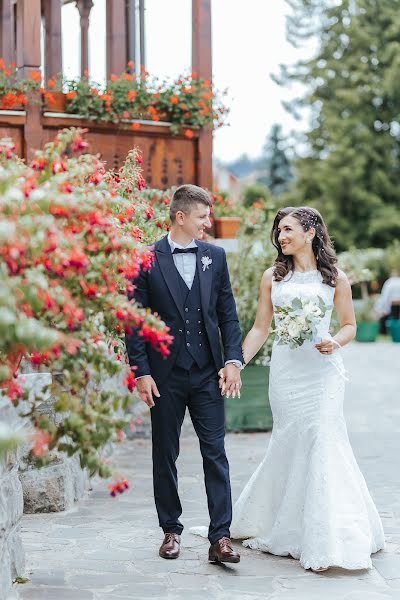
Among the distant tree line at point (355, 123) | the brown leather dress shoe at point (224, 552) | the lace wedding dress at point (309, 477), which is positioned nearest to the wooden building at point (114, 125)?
the lace wedding dress at point (309, 477)

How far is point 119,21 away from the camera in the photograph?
1038cm

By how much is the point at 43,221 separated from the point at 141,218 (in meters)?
3.36

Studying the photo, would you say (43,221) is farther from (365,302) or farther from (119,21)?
(365,302)

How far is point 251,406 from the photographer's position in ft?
36.3

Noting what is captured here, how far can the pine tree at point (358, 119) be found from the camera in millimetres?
38719

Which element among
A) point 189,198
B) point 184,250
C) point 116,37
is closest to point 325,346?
point 184,250

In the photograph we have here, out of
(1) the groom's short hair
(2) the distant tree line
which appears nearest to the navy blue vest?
(1) the groom's short hair

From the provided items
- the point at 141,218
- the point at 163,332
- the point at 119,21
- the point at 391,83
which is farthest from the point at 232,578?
the point at 391,83

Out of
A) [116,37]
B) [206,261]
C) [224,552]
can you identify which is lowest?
[224,552]

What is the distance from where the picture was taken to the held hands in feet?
18.8

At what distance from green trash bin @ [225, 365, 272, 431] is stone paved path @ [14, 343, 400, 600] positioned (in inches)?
67.1

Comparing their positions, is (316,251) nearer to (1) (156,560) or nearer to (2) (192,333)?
(2) (192,333)

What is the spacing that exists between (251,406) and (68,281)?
726 centimetres

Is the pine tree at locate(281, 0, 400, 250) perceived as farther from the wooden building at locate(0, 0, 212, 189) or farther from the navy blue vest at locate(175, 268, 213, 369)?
the navy blue vest at locate(175, 268, 213, 369)
